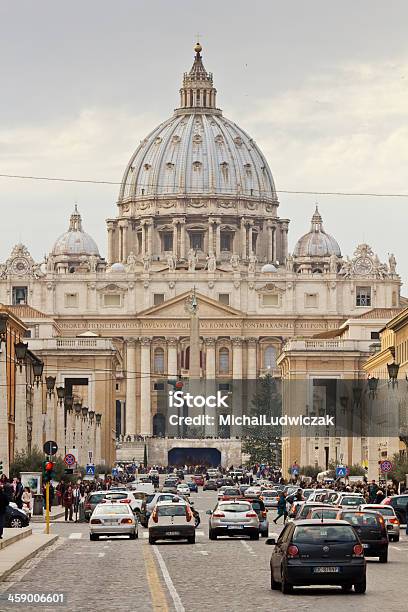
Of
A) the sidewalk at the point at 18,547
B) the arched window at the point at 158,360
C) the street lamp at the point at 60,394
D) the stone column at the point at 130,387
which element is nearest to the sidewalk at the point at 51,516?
the street lamp at the point at 60,394

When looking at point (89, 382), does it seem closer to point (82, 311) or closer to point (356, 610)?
point (82, 311)

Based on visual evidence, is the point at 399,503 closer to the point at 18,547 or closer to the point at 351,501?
the point at 351,501

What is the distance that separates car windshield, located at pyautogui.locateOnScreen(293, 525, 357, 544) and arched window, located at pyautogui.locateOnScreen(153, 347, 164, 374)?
173 metres

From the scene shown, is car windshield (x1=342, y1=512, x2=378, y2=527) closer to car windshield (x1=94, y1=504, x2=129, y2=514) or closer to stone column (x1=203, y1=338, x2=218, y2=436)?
car windshield (x1=94, y1=504, x2=129, y2=514)

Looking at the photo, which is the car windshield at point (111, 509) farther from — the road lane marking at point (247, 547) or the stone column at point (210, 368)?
the stone column at point (210, 368)

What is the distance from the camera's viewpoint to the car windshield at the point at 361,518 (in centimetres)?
3541

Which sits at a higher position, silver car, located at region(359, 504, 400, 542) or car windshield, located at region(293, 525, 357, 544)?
car windshield, located at region(293, 525, 357, 544)

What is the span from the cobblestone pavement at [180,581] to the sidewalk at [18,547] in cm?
20

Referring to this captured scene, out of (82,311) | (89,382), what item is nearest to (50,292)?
(82,311)

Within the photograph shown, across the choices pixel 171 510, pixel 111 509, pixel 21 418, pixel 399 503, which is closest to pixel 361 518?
pixel 171 510

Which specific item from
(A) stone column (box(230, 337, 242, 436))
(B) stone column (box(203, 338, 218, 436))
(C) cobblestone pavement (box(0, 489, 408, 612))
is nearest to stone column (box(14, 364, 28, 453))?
(C) cobblestone pavement (box(0, 489, 408, 612))

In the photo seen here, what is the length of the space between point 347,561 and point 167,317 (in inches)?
6701

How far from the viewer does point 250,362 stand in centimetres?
19900

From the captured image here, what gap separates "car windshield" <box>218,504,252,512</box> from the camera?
45312 millimetres
